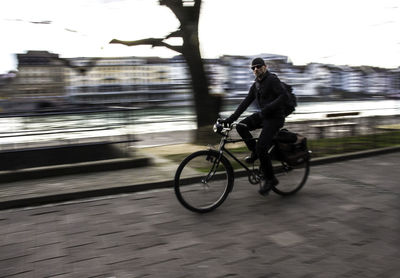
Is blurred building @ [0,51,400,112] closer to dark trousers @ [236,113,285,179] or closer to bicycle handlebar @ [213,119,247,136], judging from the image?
dark trousers @ [236,113,285,179]

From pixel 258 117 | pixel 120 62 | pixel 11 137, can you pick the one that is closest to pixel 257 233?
pixel 258 117

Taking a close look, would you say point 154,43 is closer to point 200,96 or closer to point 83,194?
point 200,96

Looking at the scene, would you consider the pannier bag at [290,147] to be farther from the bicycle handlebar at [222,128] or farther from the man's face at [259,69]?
the man's face at [259,69]

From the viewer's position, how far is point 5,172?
18.6ft

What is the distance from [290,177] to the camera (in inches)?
200

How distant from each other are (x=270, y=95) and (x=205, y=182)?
1.36 metres

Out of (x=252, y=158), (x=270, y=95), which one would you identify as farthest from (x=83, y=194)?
(x=270, y=95)

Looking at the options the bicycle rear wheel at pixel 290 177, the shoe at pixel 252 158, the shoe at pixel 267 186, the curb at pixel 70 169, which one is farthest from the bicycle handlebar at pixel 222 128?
the curb at pixel 70 169

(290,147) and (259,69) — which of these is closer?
(259,69)

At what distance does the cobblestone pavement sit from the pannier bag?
50 cm

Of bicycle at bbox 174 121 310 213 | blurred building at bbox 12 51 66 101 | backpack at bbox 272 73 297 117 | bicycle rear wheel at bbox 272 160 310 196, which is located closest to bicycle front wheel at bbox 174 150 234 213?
bicycle at bbox 174 121 310 213

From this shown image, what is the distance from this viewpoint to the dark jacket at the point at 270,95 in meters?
4.40

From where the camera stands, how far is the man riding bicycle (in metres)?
4.45

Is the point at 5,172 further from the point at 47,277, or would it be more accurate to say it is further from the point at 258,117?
the point at 258,117
